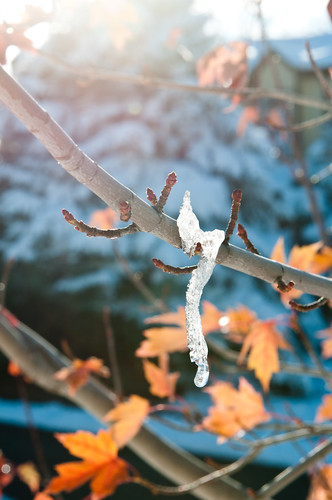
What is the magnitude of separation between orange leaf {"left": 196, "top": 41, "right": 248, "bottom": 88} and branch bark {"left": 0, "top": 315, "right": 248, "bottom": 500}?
86cm

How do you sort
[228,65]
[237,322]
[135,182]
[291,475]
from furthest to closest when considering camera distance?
[135,182] → [228,65] → [237,322] → [291,475]

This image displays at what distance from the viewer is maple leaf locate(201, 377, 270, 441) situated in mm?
1152

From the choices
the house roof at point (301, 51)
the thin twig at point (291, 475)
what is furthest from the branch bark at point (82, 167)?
the house roof at point (301, 51)

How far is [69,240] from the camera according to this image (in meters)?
6.88

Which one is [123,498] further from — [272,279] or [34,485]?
[272,279]

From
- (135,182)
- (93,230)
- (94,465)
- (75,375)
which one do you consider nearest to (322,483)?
(94,465)

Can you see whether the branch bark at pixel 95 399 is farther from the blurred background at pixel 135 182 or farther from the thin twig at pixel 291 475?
the blurred background at pixel 135 182

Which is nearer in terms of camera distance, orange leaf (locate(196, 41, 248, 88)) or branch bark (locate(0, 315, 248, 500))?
branch bark (locate(0, 315, 248, 500))

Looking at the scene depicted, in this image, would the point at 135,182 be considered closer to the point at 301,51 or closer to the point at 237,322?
the point at 301,51

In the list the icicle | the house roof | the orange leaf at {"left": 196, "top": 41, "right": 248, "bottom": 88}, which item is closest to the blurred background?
the house roof

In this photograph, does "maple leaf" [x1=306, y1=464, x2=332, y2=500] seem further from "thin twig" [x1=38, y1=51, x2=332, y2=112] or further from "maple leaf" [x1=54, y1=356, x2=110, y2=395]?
"thin twig" [x1=38, y1=51, x2=332, y2=112]

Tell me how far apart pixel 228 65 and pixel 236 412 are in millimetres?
986

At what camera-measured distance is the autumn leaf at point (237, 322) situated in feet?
3.42

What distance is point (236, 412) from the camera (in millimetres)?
1199
